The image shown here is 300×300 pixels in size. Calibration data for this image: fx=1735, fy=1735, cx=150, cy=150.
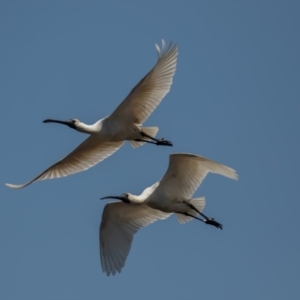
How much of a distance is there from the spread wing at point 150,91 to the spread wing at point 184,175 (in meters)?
1.39

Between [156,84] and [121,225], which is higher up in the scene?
[156,84]

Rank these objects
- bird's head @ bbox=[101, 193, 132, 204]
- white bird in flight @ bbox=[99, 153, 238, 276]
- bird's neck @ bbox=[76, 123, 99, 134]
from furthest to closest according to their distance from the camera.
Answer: bird's head @ bbox=[101, 193, 132, 204]
bird's neck @ bbox=[76, 123, 99, 134]
white bird in flight @ bbox=[99, 153, 238, 276]

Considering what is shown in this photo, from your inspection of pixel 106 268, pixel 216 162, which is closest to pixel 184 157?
pixel 216 162

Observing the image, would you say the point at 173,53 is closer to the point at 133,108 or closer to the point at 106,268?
the point at 133,108

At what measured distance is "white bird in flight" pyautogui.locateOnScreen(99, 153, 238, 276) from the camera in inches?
1428

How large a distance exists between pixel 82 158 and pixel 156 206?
11.3 feet

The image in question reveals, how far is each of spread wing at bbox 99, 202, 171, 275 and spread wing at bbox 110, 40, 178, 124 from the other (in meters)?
2.11

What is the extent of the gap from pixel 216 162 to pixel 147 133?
6.71 feet

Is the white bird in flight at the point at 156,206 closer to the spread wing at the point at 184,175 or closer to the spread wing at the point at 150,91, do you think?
the spread wing at the point at 184,175

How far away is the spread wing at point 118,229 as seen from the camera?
37250mm

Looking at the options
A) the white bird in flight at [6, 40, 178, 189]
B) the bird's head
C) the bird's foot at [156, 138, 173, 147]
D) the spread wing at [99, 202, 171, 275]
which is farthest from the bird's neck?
the spread wing at [99, 202, 171, 275]

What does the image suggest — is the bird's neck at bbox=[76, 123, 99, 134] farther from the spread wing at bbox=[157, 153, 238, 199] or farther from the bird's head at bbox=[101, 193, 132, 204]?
the spread wing at bbox=[157, 153, 238, 199]

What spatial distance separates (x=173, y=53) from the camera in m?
36.4

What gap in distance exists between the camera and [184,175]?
120 feet
